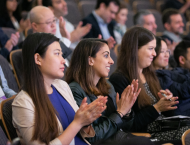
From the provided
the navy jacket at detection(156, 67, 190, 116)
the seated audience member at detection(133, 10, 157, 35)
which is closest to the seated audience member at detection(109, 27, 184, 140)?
the navy jacket at detection(156, 67, 190, 116)

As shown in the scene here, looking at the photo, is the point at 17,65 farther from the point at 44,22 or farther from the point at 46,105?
the point at 46,105

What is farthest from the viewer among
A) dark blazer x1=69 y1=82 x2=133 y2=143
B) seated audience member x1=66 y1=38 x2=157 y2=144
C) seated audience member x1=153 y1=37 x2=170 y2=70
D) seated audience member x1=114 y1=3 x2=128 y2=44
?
seated audience member x1=114 y1=3 x2=128 y2=44

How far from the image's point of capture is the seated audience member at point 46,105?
115 cm

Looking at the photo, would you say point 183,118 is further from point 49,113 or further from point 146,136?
point 49,113

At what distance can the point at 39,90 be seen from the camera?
1220 millimetres

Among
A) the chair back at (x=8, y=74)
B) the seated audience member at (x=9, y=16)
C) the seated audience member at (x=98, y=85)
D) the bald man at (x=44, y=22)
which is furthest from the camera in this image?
the seated audience member at (x=9, y=16)

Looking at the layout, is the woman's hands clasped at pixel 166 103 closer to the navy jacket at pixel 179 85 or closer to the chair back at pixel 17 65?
the navy jacket at pixel 179 85

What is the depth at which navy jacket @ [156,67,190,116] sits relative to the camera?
206 cm

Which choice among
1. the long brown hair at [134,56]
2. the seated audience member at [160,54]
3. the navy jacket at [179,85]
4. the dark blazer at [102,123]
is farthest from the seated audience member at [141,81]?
the dark blazer at [102,123]

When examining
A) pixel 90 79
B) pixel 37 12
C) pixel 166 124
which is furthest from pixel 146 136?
pixel 37 12

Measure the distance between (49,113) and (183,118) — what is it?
1.08 metres

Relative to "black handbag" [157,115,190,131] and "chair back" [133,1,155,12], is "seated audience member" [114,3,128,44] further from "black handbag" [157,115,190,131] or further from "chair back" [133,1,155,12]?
"black handbag" [157,115,190,131]

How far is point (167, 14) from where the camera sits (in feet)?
12.9

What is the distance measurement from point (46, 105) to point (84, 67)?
47 cm
